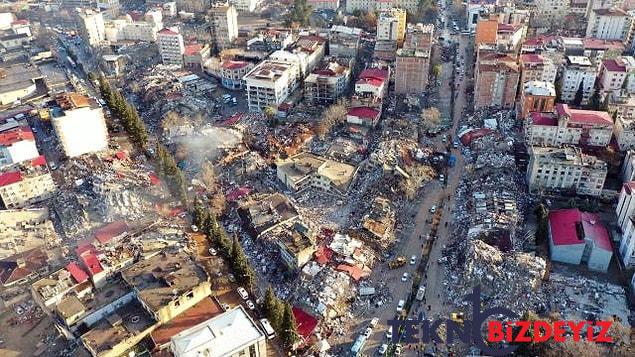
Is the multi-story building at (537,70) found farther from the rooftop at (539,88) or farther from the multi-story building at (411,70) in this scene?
the multi-story building at (411,70)

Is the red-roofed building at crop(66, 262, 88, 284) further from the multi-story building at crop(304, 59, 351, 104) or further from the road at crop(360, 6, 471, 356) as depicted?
the multi-story building at crop(304, 59, 351, 104)

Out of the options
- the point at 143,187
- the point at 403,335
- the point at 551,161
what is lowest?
the point at 403,335

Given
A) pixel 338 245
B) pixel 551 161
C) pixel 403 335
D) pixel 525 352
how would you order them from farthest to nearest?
pixel 551 161
pixel 338 245
pixel 403 335
pixel 525 352

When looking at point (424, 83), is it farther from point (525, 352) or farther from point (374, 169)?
point (525, 352)

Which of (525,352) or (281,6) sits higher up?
(281,6)

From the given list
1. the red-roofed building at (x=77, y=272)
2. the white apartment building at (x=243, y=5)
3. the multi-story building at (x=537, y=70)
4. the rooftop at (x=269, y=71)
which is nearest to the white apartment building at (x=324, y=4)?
the white apartment building at (x=243, y=5)

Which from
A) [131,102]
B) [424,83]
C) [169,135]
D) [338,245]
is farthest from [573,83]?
[131,102]

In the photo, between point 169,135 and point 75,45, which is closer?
point 169,135
